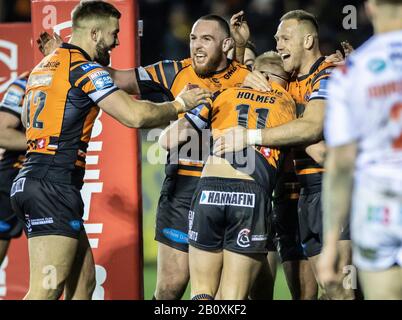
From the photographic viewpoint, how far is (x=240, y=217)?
17.7ft

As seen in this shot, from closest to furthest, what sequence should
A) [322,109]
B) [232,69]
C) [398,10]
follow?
[398,10]
[322,109]
[232,69]

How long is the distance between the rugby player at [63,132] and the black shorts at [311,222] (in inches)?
49.8

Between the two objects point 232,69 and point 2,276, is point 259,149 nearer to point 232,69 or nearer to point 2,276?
point 232,69

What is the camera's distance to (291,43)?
6.46m

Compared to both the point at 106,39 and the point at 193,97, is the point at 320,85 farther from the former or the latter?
the point at 106,39

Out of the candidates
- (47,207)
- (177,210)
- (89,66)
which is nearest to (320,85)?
(177,210)

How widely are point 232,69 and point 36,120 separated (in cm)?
186

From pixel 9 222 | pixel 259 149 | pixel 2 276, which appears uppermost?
pixel 259 149

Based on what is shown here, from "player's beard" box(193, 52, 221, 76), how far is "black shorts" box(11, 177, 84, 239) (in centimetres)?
164

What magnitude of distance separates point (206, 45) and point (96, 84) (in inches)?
57.6

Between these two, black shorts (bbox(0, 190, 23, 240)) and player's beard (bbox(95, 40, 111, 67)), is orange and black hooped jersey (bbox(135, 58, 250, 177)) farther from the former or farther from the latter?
black shorts (bbox(0, 190, 23, 240))

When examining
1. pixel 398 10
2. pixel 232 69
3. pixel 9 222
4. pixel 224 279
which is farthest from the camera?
pixel 9 222
